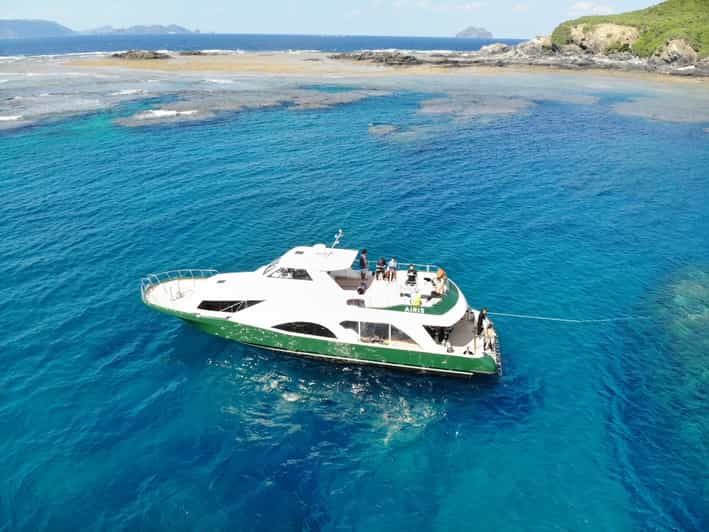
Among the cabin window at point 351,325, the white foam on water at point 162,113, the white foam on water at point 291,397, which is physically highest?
the white foam on water at point 162,113

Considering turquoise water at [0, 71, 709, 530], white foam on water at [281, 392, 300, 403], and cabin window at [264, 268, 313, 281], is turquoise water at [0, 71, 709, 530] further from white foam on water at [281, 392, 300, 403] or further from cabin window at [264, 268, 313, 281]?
cabin window at [264, 268, 313, 281]

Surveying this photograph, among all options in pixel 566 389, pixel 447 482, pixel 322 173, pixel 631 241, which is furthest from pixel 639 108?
pixel 447 482

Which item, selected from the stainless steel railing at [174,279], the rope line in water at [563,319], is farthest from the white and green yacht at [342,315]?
the rope line in water at [563,319]

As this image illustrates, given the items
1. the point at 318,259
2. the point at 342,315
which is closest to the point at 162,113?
the point at 318,259

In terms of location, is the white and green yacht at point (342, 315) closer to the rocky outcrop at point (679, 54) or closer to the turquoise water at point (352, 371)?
the turquoise water at point (352, 371)

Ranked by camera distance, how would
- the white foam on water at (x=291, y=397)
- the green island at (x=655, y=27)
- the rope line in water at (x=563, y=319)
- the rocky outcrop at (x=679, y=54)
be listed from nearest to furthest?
the white foam on water at (x=291, y=397), the rope line in water at (x=563, y=319), the rocky outcrop at (x=679, y=54), the green island at (x=655, y=27)

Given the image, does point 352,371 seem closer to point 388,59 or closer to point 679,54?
point 679,54

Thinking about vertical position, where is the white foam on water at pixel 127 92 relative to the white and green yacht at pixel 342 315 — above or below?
above
